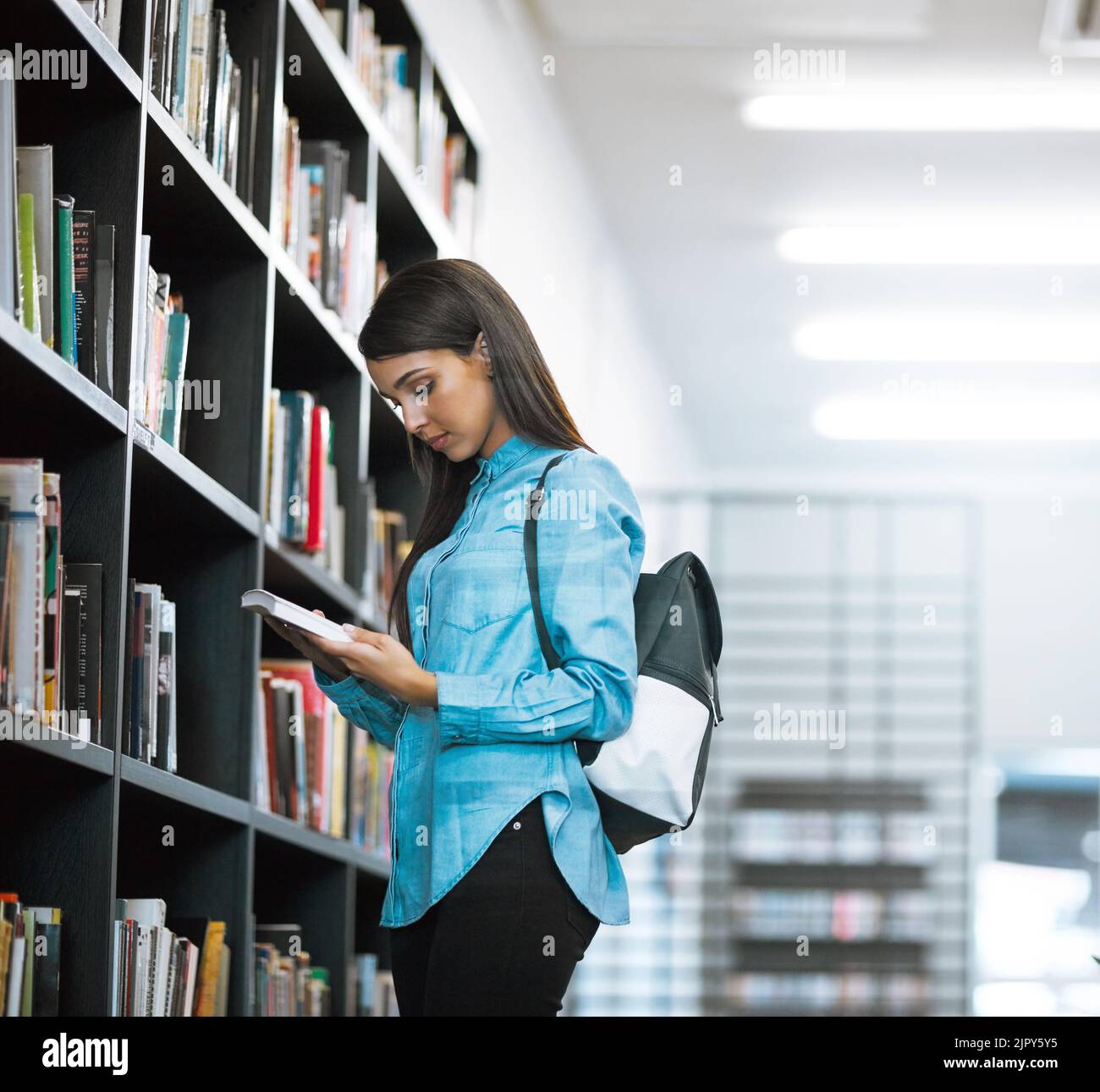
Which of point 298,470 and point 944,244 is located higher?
point 944,244

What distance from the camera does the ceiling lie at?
15.7 feet

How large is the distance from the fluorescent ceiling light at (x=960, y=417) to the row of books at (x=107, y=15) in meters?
6.15

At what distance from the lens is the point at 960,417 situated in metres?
8.08

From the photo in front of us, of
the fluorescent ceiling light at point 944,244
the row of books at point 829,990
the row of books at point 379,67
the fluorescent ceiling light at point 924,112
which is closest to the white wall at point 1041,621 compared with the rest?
the row of books at point 829,990

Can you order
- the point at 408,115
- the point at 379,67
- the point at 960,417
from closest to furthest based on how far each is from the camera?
the point at 379,67, the point at 408,115, the point at 960,417

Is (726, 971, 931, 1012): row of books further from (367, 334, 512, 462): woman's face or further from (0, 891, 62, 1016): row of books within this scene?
(367, 334, 512, 462): woman's face

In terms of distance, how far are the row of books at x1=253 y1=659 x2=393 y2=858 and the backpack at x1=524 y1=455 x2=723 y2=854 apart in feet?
3.47

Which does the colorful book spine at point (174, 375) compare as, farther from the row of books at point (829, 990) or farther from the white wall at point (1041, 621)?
the white wall at point (1041, 621)

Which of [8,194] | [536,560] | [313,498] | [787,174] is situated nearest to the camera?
[536,560]

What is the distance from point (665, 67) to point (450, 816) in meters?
3.92

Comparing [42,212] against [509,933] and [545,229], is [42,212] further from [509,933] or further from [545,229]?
[545,229]

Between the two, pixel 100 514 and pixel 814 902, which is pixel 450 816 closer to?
pixel 100 514

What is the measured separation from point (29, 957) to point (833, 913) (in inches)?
229

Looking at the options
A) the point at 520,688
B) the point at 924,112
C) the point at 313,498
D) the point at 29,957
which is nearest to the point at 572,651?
the point at 520,688
